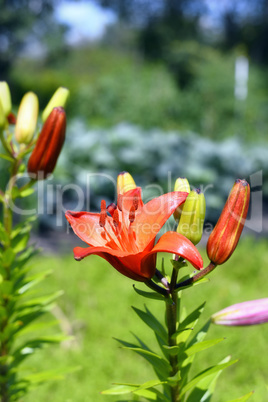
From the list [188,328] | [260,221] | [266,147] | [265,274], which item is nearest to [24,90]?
[266,147]

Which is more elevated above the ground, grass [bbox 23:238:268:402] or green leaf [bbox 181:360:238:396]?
green leaf [bbox 181:360:238:396]

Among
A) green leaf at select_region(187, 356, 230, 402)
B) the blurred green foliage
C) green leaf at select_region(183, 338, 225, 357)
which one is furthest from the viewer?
the blurred green foliage

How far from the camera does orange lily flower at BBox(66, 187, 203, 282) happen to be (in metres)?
0.56

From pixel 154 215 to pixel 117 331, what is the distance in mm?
1667

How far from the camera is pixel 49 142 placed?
88cm

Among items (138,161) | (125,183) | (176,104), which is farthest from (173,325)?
(176,104)

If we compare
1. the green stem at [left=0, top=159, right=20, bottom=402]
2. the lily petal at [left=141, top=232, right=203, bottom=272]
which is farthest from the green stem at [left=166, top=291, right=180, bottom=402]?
the green stem at [left=0, top=159, right=20, bottom=402]

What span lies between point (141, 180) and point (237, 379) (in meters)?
2.63

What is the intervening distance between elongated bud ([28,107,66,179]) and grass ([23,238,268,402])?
2.89 ft

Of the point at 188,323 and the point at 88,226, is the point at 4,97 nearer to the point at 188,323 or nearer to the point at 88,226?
the point at 88,226

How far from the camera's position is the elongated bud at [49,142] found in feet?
2.89

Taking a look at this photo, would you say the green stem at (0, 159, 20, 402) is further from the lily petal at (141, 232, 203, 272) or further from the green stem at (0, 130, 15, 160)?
the lily petal at (141, 232, 203, 272)

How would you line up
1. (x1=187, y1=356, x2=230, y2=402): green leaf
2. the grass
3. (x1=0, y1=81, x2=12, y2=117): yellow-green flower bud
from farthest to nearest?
the grass, (x1=0, y1=81, x2=12, y2=117): yellow-green flower bud, (x1=187, y1=356, x2=230, y2=402): green leaf

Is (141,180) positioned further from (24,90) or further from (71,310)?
(24,90)
